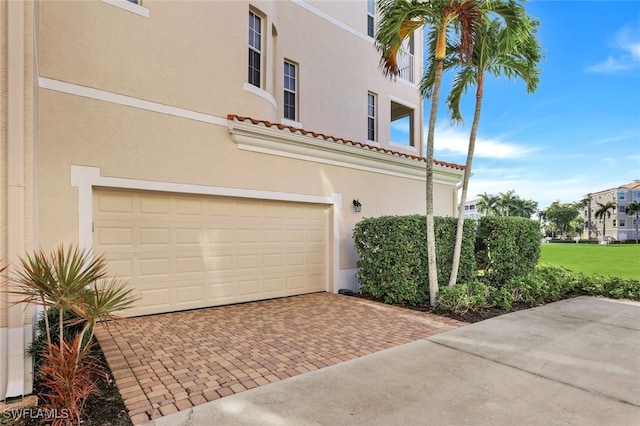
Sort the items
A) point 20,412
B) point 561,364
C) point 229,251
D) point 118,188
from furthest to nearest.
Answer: point 229,251 < point 118,188 < point 561,364 < point 20,412

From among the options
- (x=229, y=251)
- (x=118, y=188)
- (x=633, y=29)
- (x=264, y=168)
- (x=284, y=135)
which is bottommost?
(x=229, y=251)

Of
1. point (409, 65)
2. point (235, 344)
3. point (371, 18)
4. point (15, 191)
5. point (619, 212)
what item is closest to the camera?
point (15, 191)

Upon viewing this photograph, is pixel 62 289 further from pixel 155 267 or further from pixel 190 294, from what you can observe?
pixel 190 294

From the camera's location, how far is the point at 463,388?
12.1 ft

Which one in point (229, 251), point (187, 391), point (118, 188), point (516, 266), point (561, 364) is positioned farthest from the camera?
point (516, 266)

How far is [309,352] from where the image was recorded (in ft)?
15.7

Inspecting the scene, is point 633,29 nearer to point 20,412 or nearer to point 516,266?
point 516,266

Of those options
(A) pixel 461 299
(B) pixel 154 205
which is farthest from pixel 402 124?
(B) pixel 154 205

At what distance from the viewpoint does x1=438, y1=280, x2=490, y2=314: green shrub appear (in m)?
7.09

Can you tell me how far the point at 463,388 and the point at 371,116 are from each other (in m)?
11.1

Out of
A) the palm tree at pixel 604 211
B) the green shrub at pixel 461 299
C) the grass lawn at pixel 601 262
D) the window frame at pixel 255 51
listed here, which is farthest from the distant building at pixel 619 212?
the window frame at pixel 255 51

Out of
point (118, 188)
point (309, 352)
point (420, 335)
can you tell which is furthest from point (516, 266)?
point (118, 188)

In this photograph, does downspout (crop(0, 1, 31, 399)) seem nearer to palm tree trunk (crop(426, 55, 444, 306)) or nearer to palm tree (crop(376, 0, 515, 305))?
palm tree (crop(376, 0, 515, 305))

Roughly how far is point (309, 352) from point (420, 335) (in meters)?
2.04
